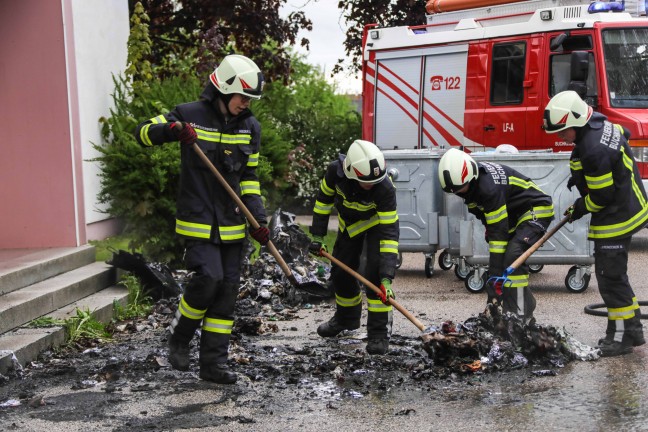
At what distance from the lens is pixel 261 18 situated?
15789 millimetres

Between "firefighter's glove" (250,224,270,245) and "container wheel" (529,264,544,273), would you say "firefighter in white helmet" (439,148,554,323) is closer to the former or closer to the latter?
"firefighter's glove" (250,224,270,245)

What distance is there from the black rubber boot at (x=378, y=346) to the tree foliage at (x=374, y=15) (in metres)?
12.0

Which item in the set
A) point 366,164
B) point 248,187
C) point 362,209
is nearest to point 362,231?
point 362,209

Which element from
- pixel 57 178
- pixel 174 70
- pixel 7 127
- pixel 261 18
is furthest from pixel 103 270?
pixel 261 18

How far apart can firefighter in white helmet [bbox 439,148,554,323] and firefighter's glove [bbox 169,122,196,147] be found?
7.58 ft

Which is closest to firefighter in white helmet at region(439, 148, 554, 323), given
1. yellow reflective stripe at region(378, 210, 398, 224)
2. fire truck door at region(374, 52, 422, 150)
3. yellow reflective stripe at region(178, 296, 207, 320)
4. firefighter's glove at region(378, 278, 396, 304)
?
yellow reflective stripe at region(378, 210, 398, 224)

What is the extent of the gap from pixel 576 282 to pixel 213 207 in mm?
4736

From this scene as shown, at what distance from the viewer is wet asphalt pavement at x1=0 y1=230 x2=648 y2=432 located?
5.49m

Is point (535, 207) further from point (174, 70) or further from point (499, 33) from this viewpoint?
point (174, 70)

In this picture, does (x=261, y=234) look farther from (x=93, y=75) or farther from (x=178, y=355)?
(x=93, y=75)

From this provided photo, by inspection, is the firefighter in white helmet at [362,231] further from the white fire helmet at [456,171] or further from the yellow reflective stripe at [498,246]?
the yellow reflective stripe at [498,246]

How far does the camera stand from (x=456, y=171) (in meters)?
7.71

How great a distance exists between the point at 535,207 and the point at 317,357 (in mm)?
2238

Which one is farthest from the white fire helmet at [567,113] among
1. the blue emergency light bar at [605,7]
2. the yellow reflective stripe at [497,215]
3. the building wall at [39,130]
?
the blue emergency light bar at [605,7]
